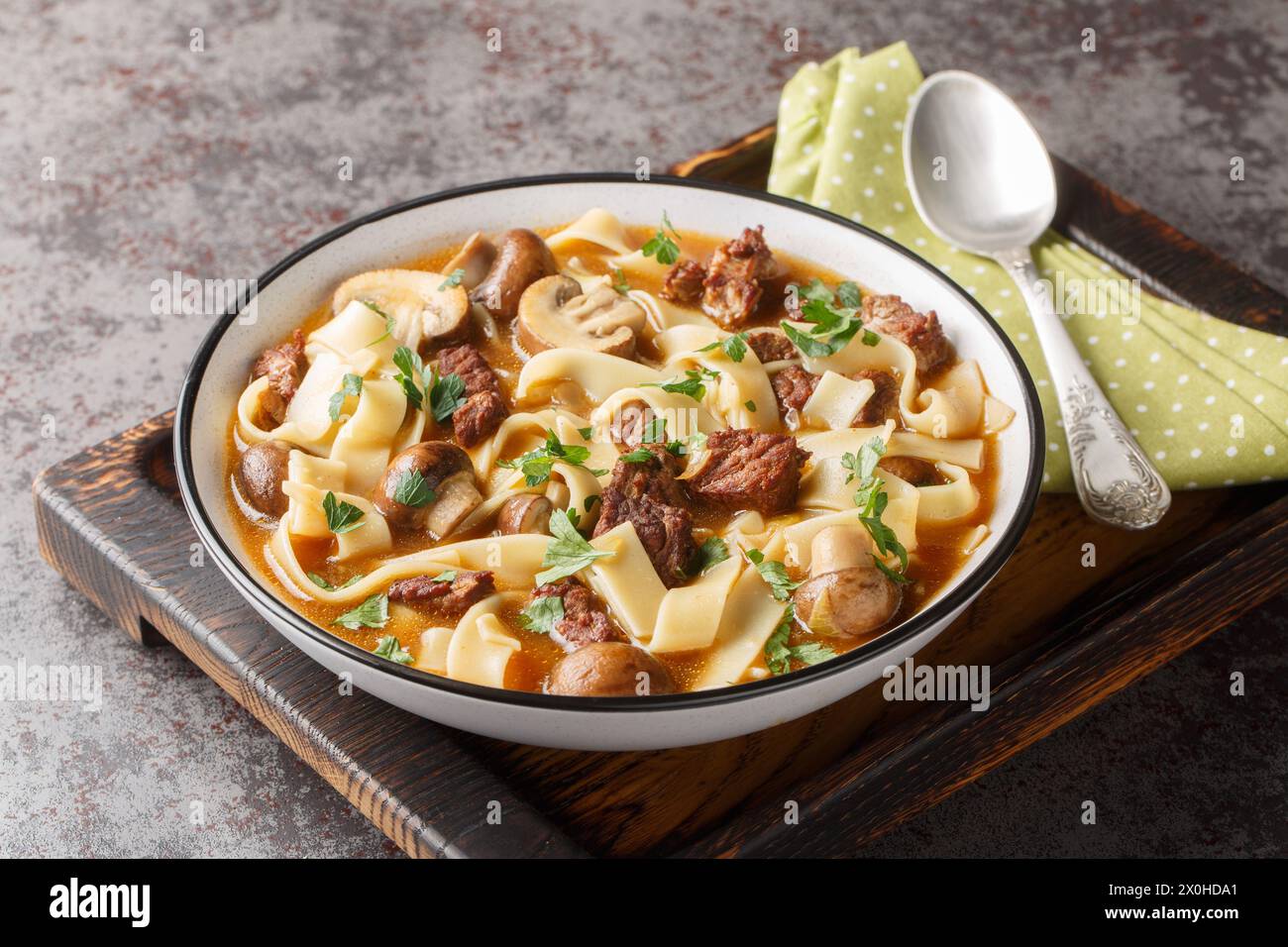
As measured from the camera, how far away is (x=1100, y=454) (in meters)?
5.95

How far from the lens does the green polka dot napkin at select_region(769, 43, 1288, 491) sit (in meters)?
6.04

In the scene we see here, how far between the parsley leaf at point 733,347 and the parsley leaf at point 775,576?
1.03 m

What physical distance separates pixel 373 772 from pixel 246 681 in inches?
26.9

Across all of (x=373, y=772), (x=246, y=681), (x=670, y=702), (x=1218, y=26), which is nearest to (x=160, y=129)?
(x=246, y=681)

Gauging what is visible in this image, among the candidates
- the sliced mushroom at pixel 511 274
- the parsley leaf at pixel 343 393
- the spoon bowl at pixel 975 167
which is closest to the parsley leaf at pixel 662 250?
the sliced mushroom at pixel 511 274

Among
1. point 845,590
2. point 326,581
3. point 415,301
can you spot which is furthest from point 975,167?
point 326,581

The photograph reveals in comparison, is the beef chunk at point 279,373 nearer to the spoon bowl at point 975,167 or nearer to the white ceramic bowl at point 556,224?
the white ceramic bowl at point 556,224

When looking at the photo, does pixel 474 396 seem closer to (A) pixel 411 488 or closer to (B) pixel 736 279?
(A) pixel 411 488

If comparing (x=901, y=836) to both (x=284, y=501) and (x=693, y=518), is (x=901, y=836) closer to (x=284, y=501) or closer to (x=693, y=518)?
(x=693, y=518)

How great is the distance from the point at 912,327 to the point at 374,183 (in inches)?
160

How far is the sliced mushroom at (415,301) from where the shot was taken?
6.11 metres

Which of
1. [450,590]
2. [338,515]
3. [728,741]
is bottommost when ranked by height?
[728,741]

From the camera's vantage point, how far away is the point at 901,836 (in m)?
5.23

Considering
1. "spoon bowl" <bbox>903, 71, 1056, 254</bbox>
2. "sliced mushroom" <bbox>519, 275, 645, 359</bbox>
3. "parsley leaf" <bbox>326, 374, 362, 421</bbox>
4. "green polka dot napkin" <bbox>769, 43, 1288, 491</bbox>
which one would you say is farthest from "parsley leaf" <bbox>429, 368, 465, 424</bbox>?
"spoon bowl" <bbox>903, 71, 1056, 254</bbox>
